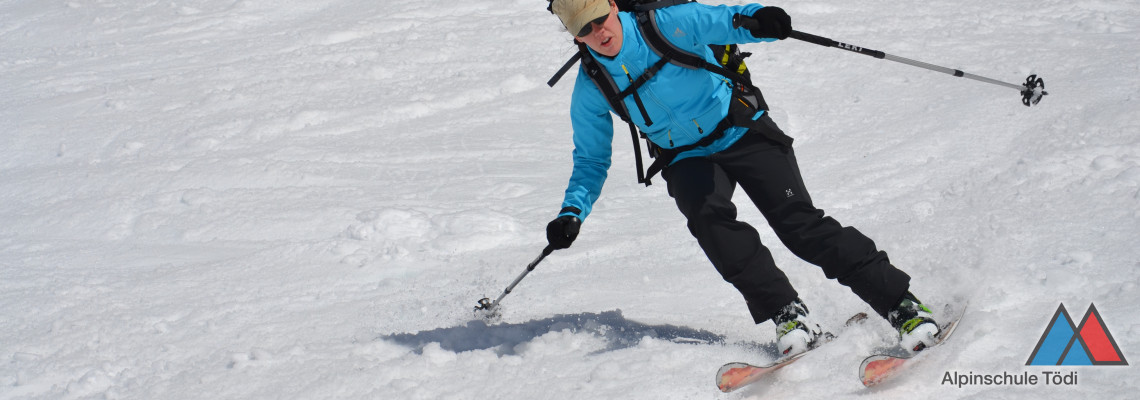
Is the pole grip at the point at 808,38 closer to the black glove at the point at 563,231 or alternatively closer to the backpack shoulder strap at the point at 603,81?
the backpack shoulder strap at the point at 603,81

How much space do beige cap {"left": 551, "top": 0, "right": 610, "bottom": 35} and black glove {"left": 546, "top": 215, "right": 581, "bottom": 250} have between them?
93cm

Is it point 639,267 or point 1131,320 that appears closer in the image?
point 1131,320

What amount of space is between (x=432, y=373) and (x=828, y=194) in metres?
3.38

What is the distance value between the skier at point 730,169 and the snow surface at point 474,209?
244 millimetres

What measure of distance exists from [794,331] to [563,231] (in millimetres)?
1120

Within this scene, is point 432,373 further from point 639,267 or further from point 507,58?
point 507,58

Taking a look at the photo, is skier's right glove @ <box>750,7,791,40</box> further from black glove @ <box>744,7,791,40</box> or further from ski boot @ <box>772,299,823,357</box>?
ski boot @ <box>772,299,823,357</box>

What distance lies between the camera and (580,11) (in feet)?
11.7

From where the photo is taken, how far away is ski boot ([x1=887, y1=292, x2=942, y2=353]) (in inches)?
138

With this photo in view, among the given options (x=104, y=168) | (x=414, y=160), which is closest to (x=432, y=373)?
(x=414, y=160)

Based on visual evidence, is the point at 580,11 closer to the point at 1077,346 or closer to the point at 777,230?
the point at 777,230

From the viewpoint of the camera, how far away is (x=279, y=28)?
11.5 meters

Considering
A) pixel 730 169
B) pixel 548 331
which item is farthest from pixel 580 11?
pixel 548 331

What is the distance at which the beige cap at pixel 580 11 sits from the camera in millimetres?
3562
